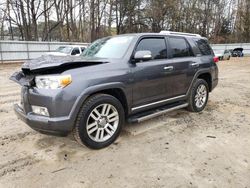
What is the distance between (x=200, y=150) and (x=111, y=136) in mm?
1384

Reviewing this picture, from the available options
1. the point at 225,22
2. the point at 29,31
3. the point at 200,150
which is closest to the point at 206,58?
the point at 200,150

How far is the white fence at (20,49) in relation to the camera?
1980 cm

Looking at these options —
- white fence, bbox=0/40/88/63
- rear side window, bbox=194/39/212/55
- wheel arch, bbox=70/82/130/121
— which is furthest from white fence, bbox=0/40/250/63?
wheel arch, bbox=70/82/130/121

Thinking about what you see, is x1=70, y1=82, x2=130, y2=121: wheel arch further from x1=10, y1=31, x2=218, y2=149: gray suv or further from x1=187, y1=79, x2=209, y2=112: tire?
x1=187, y1=79, x2=209, y2=112: tire

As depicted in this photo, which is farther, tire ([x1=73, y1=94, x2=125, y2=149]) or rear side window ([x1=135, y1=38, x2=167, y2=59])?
rear side window ([x1=135, y1=38, x2=167, y2=59])

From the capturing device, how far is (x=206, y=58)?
5695 mm

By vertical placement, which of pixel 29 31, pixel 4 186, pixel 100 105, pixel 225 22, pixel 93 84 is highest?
pixel 225 22

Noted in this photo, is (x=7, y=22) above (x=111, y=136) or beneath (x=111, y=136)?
above

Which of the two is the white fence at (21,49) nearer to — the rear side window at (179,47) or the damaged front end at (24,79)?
the damaged front end at (24,79)

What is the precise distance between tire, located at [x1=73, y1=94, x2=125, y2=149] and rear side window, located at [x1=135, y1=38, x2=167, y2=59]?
120 cm

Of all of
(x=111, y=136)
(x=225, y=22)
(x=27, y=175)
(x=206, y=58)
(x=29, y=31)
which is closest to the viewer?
(x=27, y=175)

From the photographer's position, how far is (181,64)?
4914 mm

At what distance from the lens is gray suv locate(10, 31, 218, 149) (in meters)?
3.20

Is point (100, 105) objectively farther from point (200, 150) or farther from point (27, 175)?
point (200, 150)
